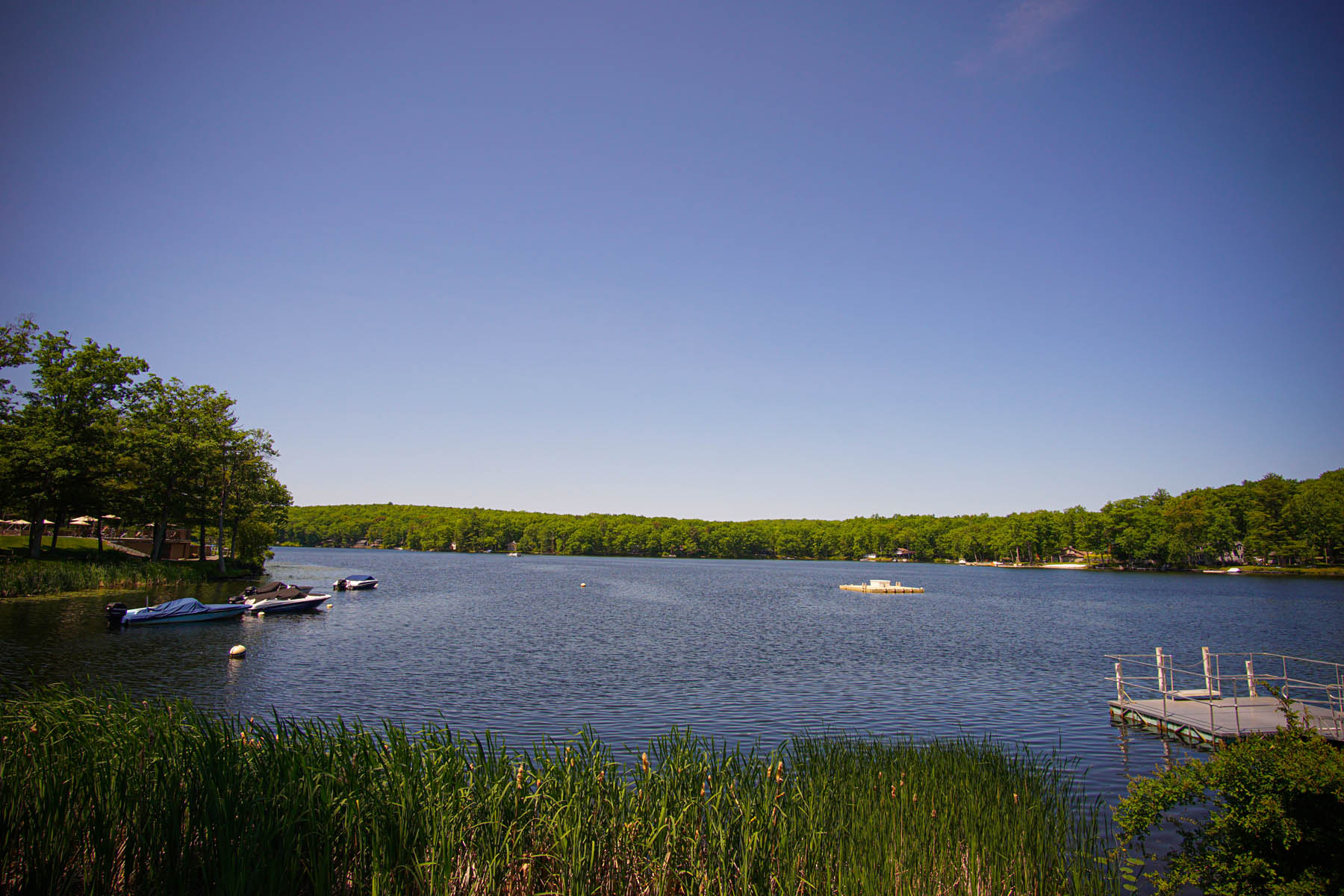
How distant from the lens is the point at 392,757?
814 cm

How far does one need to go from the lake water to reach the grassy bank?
5.48 metres

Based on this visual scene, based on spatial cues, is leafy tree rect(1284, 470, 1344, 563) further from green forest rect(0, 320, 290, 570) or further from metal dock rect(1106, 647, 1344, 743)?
green forest rect(0, 320, 290, 570)

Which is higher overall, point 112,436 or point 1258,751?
point 112,436

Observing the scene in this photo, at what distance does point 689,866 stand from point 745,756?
760cm

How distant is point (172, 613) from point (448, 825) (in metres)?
36.7

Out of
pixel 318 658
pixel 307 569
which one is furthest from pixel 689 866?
pixel 307 569

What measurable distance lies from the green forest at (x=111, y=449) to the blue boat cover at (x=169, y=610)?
14945 mm

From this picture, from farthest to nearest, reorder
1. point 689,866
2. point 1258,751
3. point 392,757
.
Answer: point 392,757 < point 689,866 < point 1258,751

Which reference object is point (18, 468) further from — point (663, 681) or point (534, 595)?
point (663, 681)

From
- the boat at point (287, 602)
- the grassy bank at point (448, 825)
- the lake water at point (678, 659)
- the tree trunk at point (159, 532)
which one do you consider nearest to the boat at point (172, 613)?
the lake water at point (678, 659)

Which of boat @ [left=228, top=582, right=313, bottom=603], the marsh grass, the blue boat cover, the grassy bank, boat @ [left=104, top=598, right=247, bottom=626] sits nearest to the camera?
the grassy bank

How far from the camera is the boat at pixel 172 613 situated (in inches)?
1307

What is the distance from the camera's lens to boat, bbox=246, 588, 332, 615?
42750 mm

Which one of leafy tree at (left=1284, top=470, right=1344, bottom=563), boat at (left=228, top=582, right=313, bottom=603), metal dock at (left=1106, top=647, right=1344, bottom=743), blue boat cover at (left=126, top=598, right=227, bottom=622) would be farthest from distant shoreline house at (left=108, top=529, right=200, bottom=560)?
leafy tree at (left=1284, top=470, right=1344, bottom=563)
